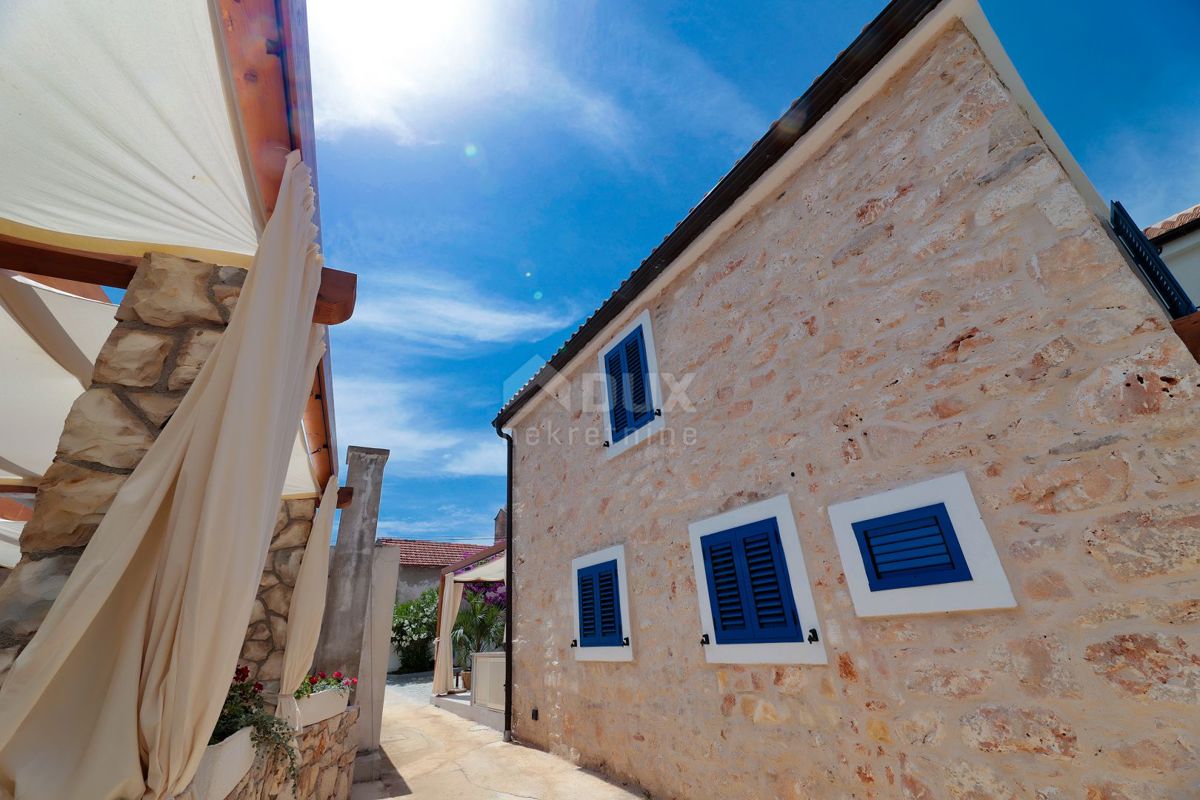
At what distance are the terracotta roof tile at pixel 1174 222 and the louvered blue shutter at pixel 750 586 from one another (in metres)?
6.52

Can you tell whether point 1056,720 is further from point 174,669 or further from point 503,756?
point 503,756

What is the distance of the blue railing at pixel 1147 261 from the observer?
352 cm

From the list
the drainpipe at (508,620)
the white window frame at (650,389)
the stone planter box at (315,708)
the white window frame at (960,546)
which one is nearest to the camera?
the white window frame at (960,546)

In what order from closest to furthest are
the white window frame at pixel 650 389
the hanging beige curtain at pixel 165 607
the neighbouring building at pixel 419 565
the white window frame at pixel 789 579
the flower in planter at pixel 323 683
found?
the hanging beige curtain at pixel 165 607
the white window frame at pixel 789 579
the flower in planter at pixel 323 683
the white window frame at pixel 650 389
the neighbouring building at pixel 419 565

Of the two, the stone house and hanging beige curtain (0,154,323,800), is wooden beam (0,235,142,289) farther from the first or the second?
hanging beige curtain (0,154,323,800)

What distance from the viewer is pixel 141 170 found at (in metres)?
2.12

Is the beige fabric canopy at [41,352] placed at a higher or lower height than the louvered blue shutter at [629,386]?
lower

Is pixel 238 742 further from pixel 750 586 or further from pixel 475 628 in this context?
pixel 475 628

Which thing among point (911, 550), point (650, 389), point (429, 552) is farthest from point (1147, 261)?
point (429, 552)

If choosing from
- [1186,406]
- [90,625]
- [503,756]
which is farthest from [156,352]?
[503,756]

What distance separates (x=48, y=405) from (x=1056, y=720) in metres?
6.82

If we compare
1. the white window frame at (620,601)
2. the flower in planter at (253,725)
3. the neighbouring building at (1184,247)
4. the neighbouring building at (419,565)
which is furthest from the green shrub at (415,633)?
the neighbouring building at (1184,247)

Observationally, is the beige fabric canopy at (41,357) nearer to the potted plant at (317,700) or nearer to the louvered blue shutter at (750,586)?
the potted plant at (317,700)

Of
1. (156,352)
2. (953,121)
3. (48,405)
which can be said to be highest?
(953,121)
